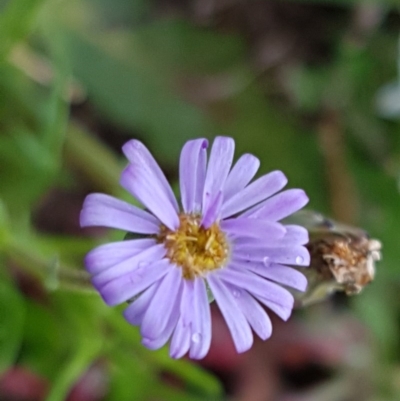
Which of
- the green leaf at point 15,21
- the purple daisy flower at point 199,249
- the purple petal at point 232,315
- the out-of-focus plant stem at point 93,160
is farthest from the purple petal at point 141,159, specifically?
the out-of-focus plant stem at point 93,160

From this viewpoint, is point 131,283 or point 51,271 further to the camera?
point 51,271

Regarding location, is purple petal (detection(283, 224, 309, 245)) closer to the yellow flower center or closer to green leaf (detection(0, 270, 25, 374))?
the yellow flower center

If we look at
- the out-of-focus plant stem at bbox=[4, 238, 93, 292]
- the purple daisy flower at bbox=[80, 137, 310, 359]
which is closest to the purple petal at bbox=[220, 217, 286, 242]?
the purple daisy flower at bbox=[80, 137, 310, 359]

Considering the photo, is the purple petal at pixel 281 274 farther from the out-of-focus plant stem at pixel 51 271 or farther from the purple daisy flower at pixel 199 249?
the out-of-focus plant stem at pixel 51 271

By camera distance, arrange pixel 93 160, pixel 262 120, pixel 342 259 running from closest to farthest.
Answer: pixel 342 259
pixel 93 160
pixel 262 120

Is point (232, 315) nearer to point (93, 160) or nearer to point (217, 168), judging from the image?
point (217, 168)

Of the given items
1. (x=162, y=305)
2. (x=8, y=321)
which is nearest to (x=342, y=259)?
(x=162, y=305)
